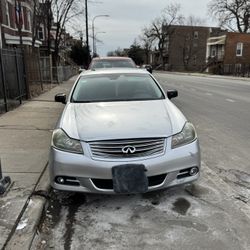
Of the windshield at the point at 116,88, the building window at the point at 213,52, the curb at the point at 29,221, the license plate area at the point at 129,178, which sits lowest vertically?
the building window at the point at 213,52

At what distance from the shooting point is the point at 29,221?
379 centimetres

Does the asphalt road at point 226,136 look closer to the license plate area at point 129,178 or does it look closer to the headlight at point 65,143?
the license plate area at point 129,178

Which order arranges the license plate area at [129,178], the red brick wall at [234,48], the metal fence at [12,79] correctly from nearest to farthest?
the license plate area at [129,178] < the metal fence at [12,79] < the red brick wall at [234,48]

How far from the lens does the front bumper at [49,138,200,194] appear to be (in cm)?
393

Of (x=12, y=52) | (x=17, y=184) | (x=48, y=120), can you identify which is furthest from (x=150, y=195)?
(x=12, y=52)

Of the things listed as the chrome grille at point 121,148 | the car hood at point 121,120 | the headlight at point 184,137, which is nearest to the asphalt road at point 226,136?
the headlight at point 184,137

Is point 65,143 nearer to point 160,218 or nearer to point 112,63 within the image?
point 160,218

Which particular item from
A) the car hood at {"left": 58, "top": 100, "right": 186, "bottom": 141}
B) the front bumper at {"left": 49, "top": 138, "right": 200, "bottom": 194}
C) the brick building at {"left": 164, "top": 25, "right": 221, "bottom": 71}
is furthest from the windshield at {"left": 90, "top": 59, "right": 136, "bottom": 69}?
the brick building at {"left": 164, "top": 25, "right": 221, "bottom": 71}

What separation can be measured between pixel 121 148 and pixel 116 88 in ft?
6.91

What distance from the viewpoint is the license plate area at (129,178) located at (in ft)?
12.8

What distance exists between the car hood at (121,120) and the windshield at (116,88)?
14.8 inches

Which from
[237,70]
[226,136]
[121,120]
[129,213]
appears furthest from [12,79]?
[237,70]

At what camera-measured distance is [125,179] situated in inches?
154

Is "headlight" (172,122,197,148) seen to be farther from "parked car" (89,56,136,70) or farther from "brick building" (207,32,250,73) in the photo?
"brick building" (207,32,250,73)
